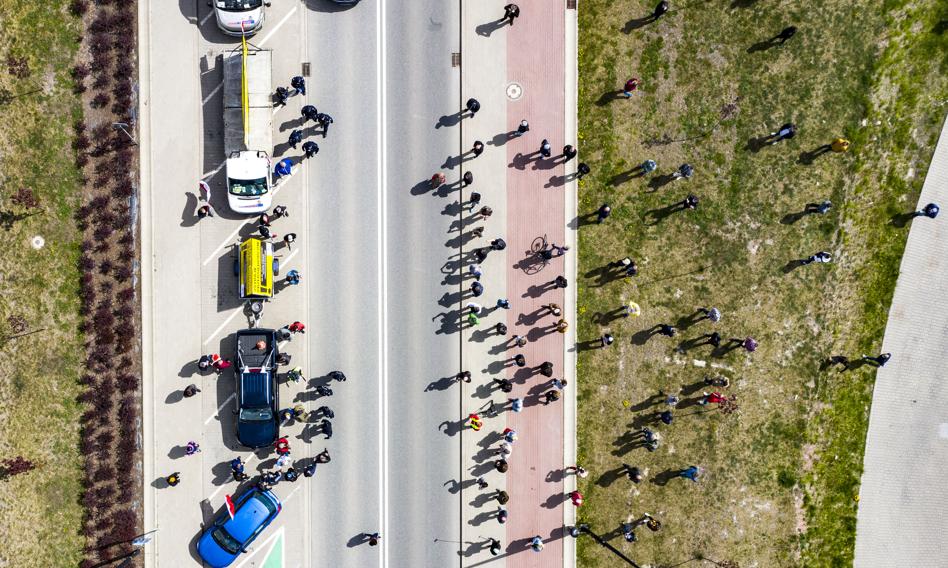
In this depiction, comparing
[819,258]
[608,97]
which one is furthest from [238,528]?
[819,258]

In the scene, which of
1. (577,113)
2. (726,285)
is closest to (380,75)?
(577,113)

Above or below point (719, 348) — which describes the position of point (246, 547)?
below

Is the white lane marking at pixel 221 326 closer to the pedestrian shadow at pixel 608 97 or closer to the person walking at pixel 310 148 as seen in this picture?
the person walking at pixel 310 148

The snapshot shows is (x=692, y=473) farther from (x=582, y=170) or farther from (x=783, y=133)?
(x=783, y=133)

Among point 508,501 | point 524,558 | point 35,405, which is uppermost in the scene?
point 35,405

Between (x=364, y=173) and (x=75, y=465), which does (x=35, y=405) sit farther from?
(x=364, y=173)

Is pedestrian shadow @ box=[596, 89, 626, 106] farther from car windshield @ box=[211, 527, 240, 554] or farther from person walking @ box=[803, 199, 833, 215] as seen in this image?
car windshield @ box=[211, 527, 240, 554]
